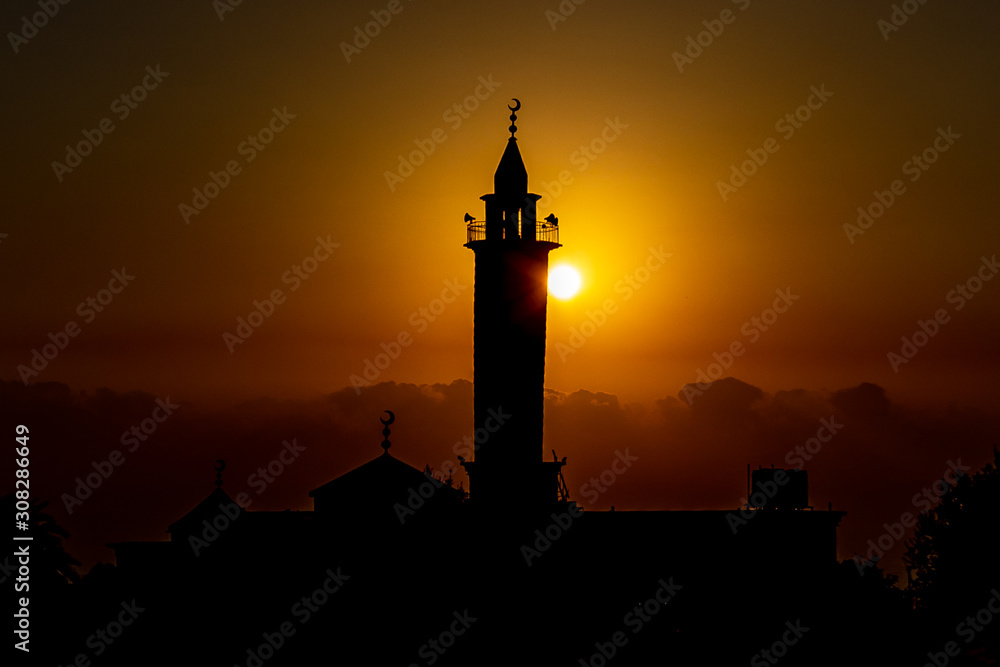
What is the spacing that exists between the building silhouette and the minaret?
0.09 meters

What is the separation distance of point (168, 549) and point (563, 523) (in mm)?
17000

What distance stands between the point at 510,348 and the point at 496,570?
11.1m

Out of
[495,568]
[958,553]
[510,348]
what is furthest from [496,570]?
[958,553]

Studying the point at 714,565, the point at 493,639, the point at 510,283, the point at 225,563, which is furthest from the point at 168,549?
the point at 714,565

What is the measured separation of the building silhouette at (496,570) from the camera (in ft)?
158

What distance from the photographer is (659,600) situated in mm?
51188

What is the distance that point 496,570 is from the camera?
49.8m

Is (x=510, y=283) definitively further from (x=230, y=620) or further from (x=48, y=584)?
(x=48, y=584)

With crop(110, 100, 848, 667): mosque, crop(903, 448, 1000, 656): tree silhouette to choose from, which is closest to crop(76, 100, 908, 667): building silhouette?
crop(110, 100, 848, 667): mosque

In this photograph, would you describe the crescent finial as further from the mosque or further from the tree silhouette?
the tree silhouette

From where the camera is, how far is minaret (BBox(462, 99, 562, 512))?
55719 millimetres

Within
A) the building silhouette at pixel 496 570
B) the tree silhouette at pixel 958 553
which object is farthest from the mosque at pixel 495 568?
the tree silhouette at pixel 958 553

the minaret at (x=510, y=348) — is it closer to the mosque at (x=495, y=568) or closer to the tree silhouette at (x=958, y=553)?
the mosque at (x=495, y=568)

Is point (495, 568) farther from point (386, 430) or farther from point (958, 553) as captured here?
point (958, 553)
